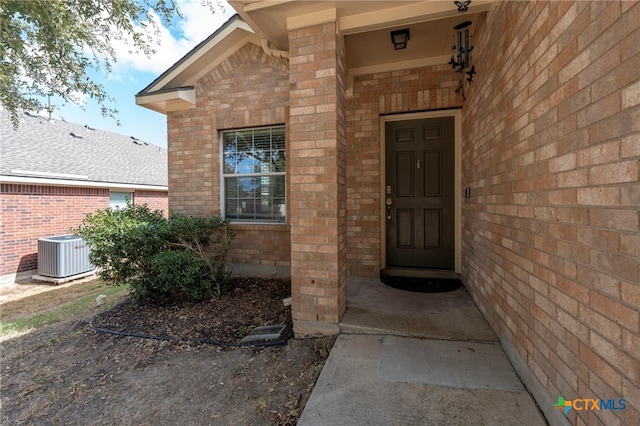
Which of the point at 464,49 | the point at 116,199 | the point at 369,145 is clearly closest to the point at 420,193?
the point at 369,145

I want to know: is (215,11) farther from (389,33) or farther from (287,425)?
(287,425)

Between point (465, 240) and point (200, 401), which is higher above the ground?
point (465, 240)

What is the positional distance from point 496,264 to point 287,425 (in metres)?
2.04

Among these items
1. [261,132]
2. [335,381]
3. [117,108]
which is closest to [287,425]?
[335,381]

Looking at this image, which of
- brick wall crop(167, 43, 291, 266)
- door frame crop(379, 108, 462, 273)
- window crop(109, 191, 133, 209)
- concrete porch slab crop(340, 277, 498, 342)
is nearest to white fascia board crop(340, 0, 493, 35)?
door frame crop(379, 108, 462, 273)

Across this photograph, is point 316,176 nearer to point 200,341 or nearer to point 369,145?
point 369,145

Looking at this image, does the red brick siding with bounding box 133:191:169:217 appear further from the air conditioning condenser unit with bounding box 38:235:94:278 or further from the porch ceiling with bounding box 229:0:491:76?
the porch ceiling with bounding box 229:0:491:76

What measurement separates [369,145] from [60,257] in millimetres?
7544

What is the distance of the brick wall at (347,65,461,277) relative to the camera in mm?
3812

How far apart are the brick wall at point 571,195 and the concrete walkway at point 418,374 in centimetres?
21

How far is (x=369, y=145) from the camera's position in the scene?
4.02m

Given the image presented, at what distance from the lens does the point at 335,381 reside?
1.95 metres

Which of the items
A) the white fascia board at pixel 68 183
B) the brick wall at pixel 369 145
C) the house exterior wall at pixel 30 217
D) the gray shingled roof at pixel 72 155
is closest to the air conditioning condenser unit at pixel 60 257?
the house exterior wall at pixel 30 217

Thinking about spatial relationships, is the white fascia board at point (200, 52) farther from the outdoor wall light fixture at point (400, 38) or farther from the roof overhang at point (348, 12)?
the outdoor wall light fixture at point (400, 38)
